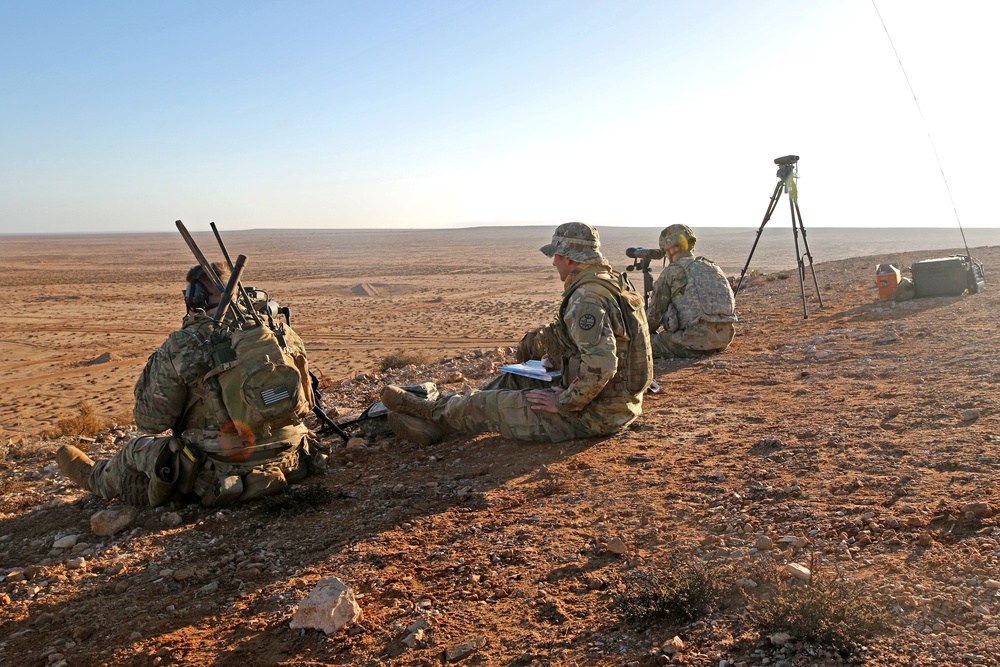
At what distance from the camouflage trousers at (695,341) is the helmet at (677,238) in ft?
3.07

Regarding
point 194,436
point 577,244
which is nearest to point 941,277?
point 577,244

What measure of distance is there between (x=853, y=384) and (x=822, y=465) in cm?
216

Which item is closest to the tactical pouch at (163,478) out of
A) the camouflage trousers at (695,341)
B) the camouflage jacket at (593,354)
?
the camouflage jacket at (593,354)

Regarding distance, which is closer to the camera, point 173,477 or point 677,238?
point 173,477

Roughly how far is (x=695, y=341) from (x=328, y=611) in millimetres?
5796

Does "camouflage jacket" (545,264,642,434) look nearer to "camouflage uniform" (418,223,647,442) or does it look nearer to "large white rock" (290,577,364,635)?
"camouflage uniform" (418,223,647,442)

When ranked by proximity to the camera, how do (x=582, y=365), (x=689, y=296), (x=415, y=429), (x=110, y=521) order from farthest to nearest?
(x=689, y=296)
(x=415, y=429)
(x=582, y=365)
(x=110, y=521)

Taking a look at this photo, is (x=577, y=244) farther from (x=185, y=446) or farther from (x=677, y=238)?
(x=677, y=238)

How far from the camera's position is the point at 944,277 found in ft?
32.2

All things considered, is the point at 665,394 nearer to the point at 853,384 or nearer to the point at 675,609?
the point at 853,384

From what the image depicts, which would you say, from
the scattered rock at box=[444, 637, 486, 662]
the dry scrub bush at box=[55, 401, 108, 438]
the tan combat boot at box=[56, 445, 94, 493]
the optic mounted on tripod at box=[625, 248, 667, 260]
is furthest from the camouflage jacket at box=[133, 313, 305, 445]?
the optic mounted on tripod at box=[625, 248, 667, 260]

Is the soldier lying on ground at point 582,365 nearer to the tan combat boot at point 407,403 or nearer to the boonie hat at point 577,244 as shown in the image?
the boonie hat at point 577,244

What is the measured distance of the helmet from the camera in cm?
817

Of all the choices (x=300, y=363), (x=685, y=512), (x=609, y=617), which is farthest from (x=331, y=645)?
(x=300, y=363)
